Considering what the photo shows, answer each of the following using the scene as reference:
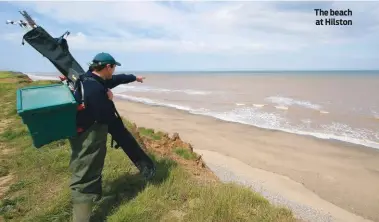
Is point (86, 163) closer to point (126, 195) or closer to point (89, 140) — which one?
point (89, 140)

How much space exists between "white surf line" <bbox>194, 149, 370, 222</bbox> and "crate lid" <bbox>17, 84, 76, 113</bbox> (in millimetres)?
4111

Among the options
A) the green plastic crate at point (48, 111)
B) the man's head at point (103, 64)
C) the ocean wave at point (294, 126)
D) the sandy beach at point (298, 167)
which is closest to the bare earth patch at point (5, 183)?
the green plastic crate at point (48, 111)

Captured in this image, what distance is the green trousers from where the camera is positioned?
4047 mm

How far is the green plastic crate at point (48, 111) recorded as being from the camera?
369 cm

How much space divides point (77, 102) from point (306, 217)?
211 inches

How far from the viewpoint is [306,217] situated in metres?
6.96

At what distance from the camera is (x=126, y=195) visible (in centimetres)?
496

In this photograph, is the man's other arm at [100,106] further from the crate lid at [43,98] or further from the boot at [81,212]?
the boot at [81,212]

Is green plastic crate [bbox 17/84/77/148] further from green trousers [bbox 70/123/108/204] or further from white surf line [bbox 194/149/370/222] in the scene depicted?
white surf line [bbox 194/149/370/222]

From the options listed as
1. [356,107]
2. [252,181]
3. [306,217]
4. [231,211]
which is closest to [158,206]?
[231,211]

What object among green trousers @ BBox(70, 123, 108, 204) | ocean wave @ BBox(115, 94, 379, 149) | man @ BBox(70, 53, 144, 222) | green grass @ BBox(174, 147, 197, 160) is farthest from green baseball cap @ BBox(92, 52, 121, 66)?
ocean wave @ BBox(115, 94, 379, 149)

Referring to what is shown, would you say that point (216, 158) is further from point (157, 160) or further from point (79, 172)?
point (79, 172)

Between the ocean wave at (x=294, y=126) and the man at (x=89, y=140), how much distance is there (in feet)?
41.0

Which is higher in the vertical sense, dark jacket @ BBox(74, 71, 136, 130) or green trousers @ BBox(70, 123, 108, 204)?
dark jacket @ BBox(74, 71, 136, 130)
